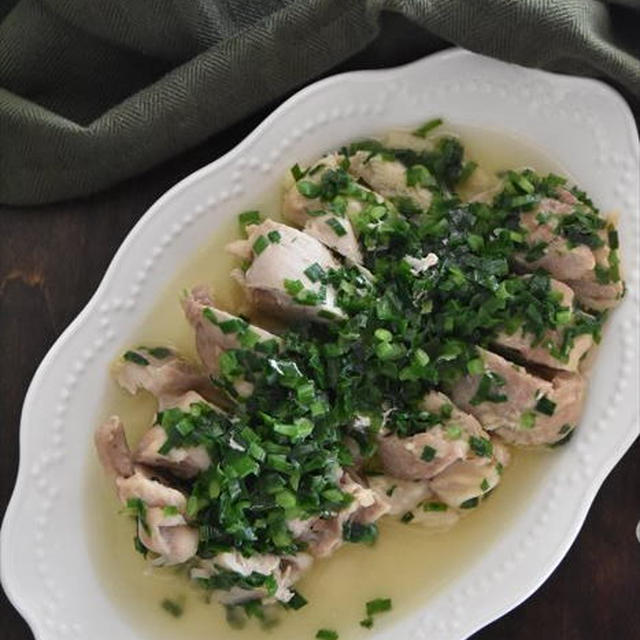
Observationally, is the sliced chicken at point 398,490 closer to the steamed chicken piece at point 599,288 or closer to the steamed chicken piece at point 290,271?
the steamed chicken piece at point 290,271

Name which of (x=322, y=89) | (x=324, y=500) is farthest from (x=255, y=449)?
(x=322, y=89)

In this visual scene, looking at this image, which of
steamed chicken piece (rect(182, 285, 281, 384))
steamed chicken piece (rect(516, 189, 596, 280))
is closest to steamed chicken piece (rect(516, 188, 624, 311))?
steamed chicken piece (rect(516, 189, 596, 280))

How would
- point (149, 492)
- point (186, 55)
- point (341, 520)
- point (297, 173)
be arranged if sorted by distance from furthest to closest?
1. point (186, 55)
2. point (297, 173)
3. point (341, 520)
4. point (149, 492)

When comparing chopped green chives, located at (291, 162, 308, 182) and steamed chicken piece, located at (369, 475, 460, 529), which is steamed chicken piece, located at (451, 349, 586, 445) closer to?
steamed chicken piece, located at (369, 475, 460, 529)

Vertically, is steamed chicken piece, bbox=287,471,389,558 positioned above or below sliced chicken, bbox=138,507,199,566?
below

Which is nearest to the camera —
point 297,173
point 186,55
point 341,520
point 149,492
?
point 149,492

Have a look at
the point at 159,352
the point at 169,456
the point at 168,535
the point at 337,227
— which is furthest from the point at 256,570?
the point at 337,227

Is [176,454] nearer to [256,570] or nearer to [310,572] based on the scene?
[256,570]
